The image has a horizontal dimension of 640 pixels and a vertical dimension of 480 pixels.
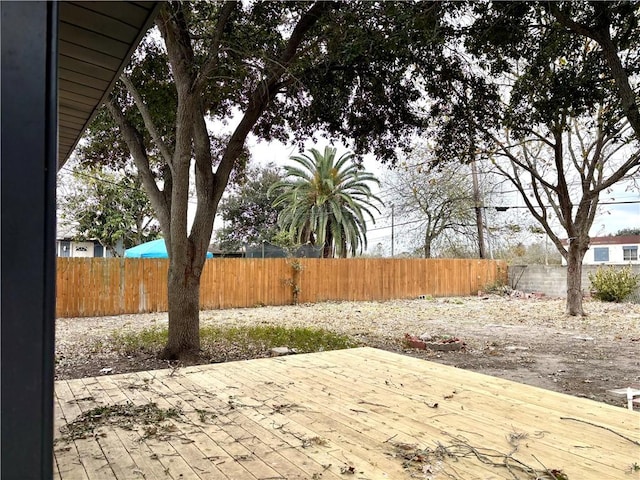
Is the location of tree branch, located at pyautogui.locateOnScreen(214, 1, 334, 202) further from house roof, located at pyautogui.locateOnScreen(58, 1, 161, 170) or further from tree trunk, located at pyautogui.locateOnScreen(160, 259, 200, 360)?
house roof, located at pyautogui.locateOnScreen(58, 1, 161, 170)

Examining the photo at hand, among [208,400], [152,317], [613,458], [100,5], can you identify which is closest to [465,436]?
[613,458]

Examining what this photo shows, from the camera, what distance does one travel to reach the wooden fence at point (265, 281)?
28.6 feet

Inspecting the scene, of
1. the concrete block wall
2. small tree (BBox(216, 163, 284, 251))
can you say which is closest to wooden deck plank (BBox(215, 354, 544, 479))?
the concrete block wall

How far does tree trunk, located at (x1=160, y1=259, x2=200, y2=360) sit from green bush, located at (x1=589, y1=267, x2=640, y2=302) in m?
10.4

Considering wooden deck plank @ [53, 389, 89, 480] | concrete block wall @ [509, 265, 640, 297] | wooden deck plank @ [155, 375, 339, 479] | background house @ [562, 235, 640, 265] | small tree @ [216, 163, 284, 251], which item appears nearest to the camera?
wooden deck plank @ [53, 389, 89, 480]

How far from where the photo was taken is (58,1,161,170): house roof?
1.33m

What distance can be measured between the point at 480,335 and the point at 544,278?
7.39 metres

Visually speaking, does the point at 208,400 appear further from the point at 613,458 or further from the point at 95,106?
the point at 613,458

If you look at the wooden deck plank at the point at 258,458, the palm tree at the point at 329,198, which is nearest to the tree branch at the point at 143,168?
the wooden deck plank at the point at 258,458

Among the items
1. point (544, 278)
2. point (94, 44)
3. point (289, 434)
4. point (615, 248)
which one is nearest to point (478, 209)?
point (544, 278)

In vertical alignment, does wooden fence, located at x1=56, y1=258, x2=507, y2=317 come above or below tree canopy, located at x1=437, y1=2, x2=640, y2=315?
below

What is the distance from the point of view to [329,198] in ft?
49.8

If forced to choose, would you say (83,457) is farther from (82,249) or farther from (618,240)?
(618,240)

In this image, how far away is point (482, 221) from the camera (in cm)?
1549
